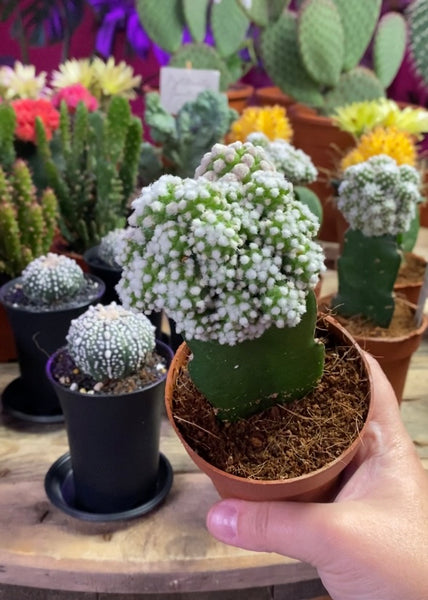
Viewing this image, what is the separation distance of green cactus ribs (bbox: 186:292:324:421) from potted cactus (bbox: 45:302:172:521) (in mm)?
256

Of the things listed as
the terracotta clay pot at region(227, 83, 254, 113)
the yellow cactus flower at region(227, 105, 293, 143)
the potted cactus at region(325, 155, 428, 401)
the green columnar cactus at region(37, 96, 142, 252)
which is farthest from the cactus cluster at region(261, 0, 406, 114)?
the potted cactus at region(325, 155, 428, 401)

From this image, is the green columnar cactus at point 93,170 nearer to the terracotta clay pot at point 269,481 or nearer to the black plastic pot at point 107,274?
the black plastic pot at point 107,274

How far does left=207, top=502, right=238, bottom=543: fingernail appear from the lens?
0.57 m

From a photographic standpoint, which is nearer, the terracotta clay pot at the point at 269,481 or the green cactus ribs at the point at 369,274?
the terracotta clay pot at the point at 269,481

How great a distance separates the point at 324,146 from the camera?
1.68m

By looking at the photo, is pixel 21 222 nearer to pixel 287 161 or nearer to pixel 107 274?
pixel 107 274

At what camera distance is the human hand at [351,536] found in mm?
543

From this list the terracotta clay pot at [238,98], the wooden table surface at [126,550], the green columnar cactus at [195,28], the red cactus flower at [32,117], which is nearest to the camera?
the wooden table surface at [126,550]

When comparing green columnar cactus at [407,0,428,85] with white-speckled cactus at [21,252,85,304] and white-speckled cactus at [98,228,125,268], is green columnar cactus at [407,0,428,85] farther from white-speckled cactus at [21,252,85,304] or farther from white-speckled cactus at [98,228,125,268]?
white-speckled cactus at [21,252,85,304]

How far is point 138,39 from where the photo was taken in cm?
263

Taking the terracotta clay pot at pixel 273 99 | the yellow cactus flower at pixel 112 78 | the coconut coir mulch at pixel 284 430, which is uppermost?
the yellow cactus flower at pixel 112 78

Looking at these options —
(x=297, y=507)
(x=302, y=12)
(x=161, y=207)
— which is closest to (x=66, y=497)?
(x=297, y=507)

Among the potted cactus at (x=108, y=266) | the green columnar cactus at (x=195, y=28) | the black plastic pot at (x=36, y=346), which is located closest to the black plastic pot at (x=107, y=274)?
the potted cactus at (x=108, y=266)

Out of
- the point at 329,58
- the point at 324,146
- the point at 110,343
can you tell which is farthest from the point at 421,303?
the point at 329,58
